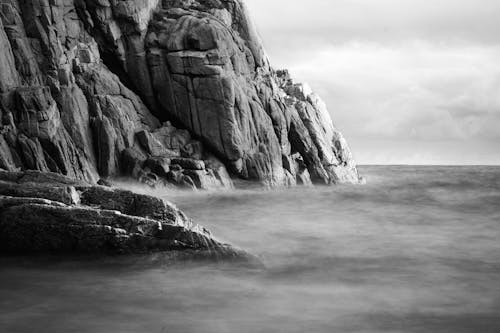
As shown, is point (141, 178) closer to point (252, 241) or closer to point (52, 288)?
point (252, 241)

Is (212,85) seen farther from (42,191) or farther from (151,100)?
(42,191)

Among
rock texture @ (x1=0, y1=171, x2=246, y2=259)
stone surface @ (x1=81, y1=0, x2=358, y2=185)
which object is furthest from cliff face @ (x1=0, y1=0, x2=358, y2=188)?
rock texture @ (x1=0, y1=171, x2=246, y2=259)

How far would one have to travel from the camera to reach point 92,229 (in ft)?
48.4

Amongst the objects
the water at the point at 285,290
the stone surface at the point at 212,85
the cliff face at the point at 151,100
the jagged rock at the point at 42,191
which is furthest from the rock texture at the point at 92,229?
the stone surface at the point at 212,85

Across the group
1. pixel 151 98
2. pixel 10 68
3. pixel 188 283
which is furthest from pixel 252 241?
pixel 151 98

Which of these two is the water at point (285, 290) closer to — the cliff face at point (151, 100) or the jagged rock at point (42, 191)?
the jagged rock at point (42, 191)

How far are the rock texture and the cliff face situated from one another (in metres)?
18.2

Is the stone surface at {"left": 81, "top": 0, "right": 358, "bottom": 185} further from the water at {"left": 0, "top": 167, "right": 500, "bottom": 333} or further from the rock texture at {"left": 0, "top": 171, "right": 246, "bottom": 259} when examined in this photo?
the rock texture at {"left": 0, "top": 171, "right": 246, "bottom": 259}

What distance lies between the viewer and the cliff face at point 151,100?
37.0 meters

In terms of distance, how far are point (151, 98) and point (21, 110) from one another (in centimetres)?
1344

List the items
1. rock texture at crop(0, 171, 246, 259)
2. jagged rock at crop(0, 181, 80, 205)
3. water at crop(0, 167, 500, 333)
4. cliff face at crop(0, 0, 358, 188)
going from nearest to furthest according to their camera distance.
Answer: water at crop(0, 167, 500, 333)
rock texture at crop(0, 171, 246, 259)
jagged rock at crop(0, 181, 80, 205)
cliff face at crop(0, 0, 358, 188)

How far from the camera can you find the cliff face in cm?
3703

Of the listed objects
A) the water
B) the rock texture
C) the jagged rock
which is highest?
the jagged rock

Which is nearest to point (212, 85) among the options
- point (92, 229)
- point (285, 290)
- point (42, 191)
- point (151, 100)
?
point (151, 100)
